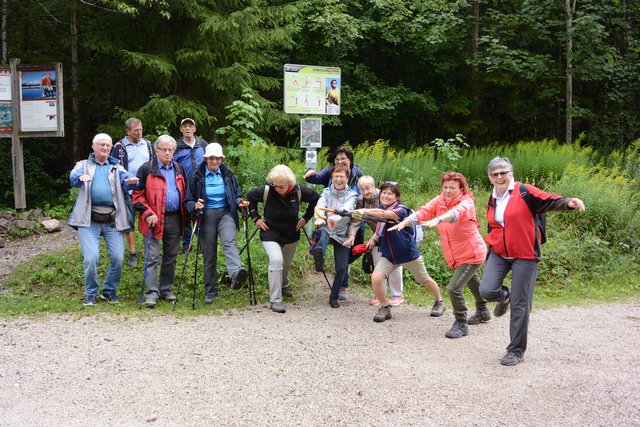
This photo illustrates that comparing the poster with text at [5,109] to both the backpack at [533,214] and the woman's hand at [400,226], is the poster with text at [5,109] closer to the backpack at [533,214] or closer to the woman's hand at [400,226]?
the woman's hand at [400,226]

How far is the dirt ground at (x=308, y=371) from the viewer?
13.9 ft

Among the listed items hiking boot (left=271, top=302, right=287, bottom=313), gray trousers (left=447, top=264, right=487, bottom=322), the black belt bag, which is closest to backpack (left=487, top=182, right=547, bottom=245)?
gray trousers (left=447, top=264, right=487, bottom=322)

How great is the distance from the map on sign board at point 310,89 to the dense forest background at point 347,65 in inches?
110

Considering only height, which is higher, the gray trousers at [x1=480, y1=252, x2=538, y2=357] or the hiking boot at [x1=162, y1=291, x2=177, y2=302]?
the gray trousers at [x1=480, y1=252, x2=538, y2=357]

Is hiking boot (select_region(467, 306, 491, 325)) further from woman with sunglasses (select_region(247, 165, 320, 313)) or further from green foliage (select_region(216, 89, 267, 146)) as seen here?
green foliage (select_region(216, 89, 267, 146))

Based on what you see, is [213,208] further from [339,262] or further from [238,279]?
[339,262]

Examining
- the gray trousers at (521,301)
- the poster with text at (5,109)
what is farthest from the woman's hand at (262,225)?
the poster with text at (5,109)

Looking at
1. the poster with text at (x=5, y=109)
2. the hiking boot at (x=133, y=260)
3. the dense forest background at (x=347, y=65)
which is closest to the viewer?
the hiking boot at (x=133, y=260)

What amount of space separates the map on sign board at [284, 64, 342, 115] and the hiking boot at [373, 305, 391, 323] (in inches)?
130

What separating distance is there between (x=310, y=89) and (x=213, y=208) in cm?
262

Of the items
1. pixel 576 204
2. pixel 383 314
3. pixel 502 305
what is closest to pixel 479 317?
pixel 502 305

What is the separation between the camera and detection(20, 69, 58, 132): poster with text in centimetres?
1062

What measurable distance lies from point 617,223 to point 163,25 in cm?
1015

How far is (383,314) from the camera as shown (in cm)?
681
